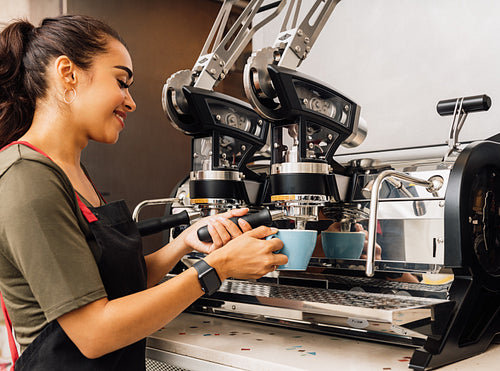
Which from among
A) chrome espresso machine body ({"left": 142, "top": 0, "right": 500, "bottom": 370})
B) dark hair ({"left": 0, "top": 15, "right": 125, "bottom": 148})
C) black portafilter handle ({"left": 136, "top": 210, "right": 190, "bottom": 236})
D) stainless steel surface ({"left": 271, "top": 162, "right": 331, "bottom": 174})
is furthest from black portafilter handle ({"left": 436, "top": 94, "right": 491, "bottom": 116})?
dark hair ({"left": 0, "top": 15, "right": 125, "bottom": 148})

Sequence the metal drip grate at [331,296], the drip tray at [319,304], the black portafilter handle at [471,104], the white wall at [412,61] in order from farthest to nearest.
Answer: the white wall at [412,61], the black portafilter handle at [471,104], the metal drip grate at [331,296], the drip tray at [319,304]

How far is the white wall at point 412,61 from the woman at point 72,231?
103cm

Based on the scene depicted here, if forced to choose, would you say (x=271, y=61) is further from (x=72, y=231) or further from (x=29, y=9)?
(x=29, y=9)

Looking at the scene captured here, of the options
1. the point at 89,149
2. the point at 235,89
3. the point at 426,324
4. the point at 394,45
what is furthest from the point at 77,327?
the point at 235,89

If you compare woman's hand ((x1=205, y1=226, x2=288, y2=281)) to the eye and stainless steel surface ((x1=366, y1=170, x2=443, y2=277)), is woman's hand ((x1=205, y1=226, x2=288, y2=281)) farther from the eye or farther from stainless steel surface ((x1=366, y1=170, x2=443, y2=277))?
the eye

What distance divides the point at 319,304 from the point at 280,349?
0.12 metres

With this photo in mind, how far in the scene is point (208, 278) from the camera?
0.90 metres

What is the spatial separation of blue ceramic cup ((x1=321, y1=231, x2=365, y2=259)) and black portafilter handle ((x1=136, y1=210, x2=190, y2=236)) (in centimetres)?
32

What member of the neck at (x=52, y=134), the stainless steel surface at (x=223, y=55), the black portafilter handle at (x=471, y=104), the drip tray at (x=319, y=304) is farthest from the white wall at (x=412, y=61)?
the neck at (x=52, y=134)

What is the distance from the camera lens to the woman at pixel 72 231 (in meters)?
0.79

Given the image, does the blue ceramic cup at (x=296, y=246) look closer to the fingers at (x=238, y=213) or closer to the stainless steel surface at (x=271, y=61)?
the fingers at (x=238, y=213)

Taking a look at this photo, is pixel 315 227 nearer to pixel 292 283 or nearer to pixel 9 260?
pixel 292 283

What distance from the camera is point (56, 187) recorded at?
82cm

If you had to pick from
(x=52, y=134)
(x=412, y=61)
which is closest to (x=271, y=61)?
(x=52, y=134)
